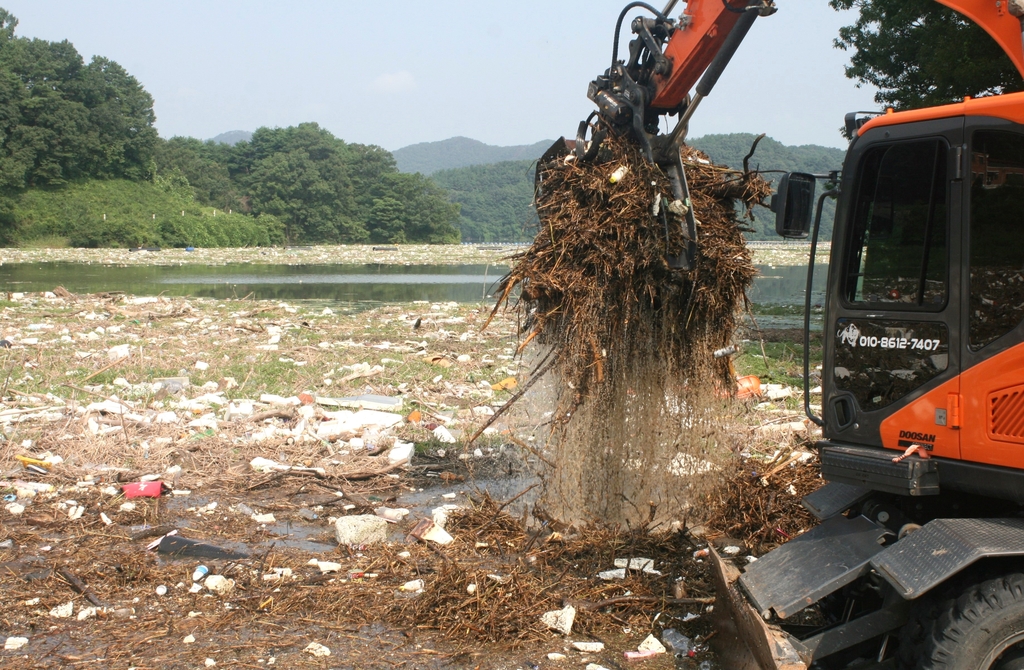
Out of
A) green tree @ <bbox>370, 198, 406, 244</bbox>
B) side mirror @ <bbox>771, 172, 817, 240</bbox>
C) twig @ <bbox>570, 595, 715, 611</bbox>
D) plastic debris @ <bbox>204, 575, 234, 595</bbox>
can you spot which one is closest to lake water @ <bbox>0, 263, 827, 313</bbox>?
plastic debris @ <bbox>204, 575, 234, 595</bbox>

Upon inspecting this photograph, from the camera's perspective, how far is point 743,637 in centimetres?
379

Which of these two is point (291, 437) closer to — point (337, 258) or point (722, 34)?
point (722, 34)

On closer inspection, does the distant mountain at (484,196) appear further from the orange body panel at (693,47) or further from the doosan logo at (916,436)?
the doosan logo at (916,436)

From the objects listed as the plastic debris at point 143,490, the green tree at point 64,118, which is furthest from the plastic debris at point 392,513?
the green tree at point 64,118

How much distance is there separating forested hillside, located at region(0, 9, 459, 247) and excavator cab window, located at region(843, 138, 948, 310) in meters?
61.2

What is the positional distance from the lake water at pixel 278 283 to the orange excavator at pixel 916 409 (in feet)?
51.2

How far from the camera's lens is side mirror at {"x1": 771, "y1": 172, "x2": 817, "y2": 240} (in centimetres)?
376

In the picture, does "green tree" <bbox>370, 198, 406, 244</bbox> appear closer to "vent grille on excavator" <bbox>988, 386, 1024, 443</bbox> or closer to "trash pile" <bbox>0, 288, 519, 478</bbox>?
"trash pile" <bbox>0, 288, 519, 478</bbox>

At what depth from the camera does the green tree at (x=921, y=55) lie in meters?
10.9

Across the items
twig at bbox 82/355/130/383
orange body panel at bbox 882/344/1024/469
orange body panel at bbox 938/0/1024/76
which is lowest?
twig at bbox 82/355/130/383

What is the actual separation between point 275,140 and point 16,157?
4199 centimetres

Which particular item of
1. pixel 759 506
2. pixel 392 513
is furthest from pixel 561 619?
pixel 392 513

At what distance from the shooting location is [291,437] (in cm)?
812

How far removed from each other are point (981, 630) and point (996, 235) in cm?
139
